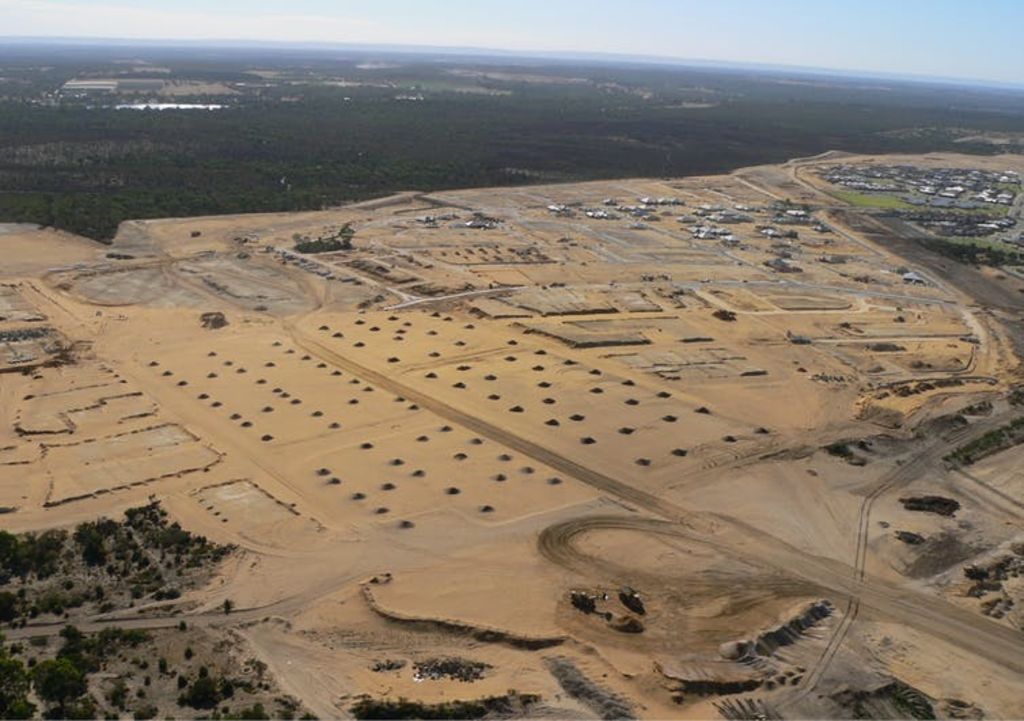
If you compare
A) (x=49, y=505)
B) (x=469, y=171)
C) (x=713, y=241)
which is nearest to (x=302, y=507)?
(x=49, y=505)

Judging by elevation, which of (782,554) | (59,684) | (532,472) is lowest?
(782,554)

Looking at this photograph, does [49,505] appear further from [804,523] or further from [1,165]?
[1,165]

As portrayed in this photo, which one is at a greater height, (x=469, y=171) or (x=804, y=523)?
(x=469, y=171)

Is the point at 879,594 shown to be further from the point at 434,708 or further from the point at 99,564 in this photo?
the point at 99,564

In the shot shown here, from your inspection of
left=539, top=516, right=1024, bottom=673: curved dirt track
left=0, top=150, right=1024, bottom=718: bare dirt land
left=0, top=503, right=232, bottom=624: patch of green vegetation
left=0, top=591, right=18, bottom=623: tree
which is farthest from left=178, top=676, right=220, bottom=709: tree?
left=539, top=516, right=1024, bottom=673: curved dirt track

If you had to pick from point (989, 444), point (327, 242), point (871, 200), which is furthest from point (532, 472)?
point (871, 200)

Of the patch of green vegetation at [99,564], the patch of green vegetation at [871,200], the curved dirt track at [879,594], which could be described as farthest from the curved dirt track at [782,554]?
the patch of green vegetation at [871,200]

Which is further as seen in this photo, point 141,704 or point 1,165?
point 1,165
